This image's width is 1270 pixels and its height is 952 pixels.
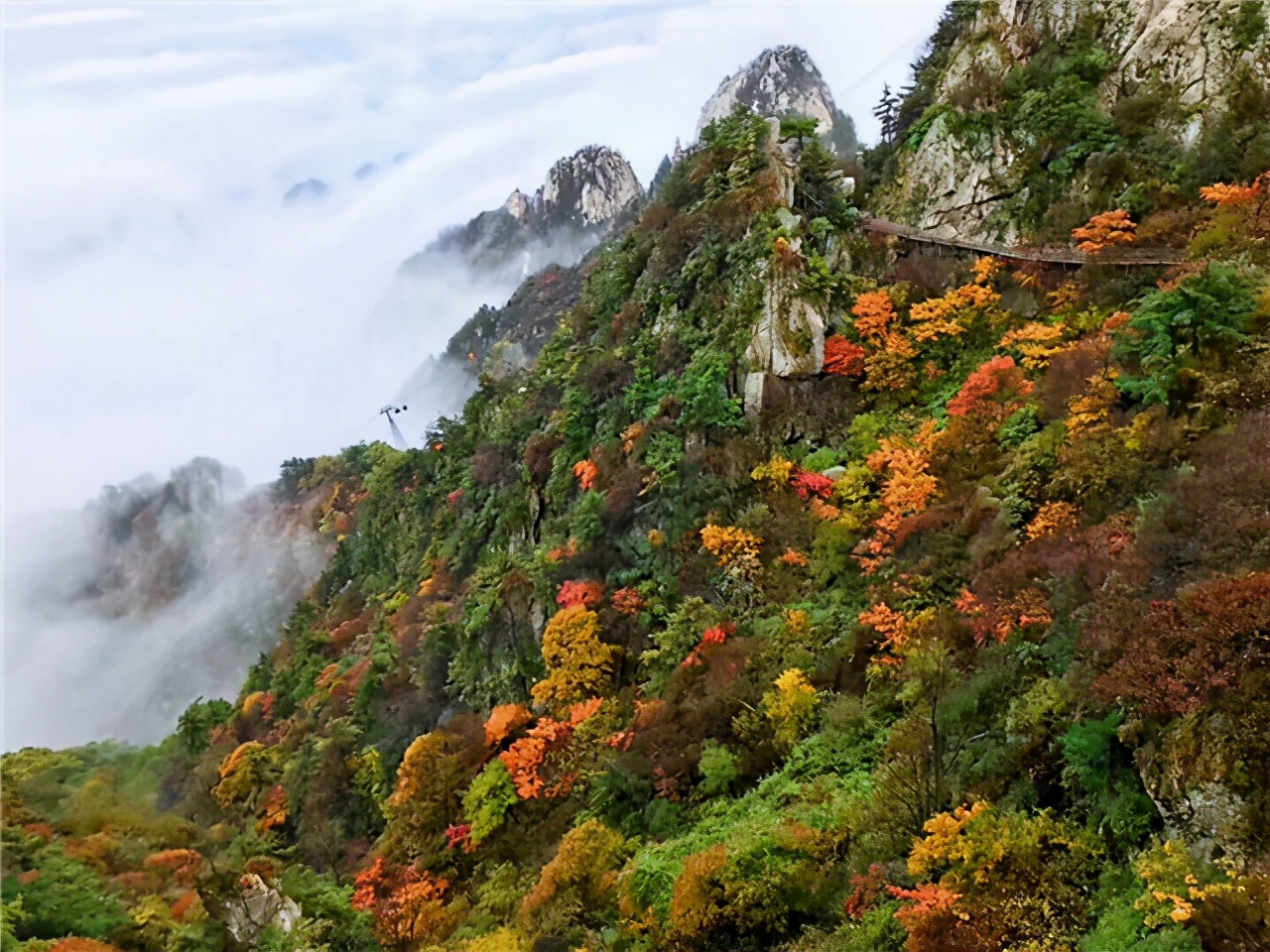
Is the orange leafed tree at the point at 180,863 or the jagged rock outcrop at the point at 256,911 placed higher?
the orange leafed tree at the point at 180,863

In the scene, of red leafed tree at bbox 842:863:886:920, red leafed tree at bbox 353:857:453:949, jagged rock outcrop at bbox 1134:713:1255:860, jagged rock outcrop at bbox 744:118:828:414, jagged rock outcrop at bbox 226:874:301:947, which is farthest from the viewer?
jagged rock outcrop at bbox 744:118:828:414

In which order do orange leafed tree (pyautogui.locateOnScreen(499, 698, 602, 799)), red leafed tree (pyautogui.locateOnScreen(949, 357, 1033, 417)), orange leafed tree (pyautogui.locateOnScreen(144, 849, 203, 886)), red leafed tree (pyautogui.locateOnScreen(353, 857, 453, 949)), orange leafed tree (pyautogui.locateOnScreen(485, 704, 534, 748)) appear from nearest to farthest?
orange leafed tree (pyautogui.locateOnScreen(144, 849, 203, 886)) < red leafed tree (pyautogui.locateOnScreen(353, 857, 453, 949)) < orange leafed tree (pyautogui.locateOnScreen(499, 698, 602, 799)) < red leafed tree (pyautogui.locateOnScreen(949, 357, 1033, 417)) < orange leafed tree (pyautogui.locateOnScreen(485, 704, 534, 748))

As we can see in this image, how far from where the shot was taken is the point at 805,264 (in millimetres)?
19281

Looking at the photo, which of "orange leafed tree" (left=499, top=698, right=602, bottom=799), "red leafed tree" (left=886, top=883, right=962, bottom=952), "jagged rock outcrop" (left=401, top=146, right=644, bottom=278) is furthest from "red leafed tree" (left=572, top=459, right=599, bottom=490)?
"jagged rock outcrop" (left=401, top=146, right=644, bottom=278)

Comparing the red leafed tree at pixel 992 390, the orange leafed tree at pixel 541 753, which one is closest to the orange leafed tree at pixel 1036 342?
the red leafed tree at pixel 992 390

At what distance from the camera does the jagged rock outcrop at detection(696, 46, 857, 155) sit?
62.3 m

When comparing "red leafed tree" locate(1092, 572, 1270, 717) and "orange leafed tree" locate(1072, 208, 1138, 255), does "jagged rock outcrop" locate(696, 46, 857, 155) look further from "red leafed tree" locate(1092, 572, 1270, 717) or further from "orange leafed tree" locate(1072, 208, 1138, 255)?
"red leafed tree" locate(1092, 572, 1270, 717)

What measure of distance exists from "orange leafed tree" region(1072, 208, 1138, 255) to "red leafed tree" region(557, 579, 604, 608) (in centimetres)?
1308

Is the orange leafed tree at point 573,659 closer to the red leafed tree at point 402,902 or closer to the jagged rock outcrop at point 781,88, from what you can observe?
the red leafed tree at point 402,902

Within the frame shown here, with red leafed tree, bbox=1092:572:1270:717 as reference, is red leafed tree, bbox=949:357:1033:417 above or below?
above

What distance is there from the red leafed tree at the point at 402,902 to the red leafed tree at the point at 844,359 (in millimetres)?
13472

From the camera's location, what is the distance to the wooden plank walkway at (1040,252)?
16.1m

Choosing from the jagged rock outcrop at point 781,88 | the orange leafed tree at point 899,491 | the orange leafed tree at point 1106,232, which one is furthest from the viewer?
the jagged rock outcrop at point 781,88

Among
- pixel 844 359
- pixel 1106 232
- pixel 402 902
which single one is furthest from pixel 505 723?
pixel 1106 232
